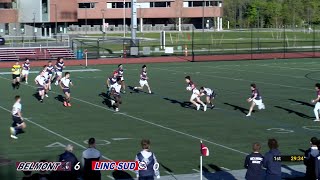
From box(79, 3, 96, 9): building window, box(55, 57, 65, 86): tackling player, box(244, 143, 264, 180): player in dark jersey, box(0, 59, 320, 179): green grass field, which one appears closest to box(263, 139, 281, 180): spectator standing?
box(244, 143, 264, 180): player in dark jersey

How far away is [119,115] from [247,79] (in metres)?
17.2

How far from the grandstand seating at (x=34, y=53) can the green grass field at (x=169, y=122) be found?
2133 centimetres

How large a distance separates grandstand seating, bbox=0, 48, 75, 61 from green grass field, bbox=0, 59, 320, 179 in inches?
840

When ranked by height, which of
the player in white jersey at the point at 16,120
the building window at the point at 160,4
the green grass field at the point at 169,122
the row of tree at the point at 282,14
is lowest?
the green grass field at the point at 169,122

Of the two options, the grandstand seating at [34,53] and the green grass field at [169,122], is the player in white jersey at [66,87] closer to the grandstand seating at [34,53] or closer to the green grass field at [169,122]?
the green grass field at [169,122]

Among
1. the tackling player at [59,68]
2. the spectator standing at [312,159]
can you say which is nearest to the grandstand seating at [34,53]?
the tackling player at [59,68]

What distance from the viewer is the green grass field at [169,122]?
72.1 ft

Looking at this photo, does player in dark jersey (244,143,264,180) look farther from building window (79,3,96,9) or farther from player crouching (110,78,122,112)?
building window (79,3,96,9)

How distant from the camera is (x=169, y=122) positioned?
2798cm

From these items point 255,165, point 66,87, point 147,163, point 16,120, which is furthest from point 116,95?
point 255,165

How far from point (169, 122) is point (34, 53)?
42.0m

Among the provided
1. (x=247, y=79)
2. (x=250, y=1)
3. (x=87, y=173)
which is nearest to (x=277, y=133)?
(x=87, y=173)

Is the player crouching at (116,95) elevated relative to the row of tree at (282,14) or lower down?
lower down

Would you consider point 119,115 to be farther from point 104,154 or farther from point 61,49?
point 61,49
